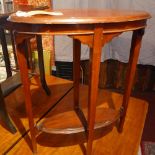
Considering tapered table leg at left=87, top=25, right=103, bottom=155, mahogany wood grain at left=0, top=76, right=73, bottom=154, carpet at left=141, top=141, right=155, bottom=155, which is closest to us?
tapered table leg at left=87, top=25, right=103, bottom=155

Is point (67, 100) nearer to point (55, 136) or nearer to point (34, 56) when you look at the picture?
point (55, 136)

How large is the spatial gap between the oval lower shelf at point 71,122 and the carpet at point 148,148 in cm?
70

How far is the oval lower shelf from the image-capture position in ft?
3.04

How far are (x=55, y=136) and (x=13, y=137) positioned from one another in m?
0.22

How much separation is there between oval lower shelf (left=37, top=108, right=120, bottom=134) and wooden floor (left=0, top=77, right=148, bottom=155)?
0.10 metres

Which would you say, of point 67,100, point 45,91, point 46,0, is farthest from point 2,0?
point 67,100

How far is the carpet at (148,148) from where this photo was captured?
1.55 meters

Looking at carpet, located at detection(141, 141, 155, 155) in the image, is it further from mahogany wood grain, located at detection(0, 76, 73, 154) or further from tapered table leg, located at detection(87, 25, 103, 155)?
tapered table leg, located at detection(87, 25, 103, 155)

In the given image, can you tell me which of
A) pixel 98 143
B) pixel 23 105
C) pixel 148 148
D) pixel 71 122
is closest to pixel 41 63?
pixel 23 105

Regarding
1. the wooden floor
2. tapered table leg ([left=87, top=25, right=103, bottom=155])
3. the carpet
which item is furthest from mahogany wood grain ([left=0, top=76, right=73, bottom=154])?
the carpet

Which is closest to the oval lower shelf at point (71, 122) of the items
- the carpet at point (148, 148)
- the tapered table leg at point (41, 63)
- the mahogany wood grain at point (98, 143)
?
the mahogany wood grain at point (98, 143)

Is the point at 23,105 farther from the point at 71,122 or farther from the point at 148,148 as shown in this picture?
the point at 148,148

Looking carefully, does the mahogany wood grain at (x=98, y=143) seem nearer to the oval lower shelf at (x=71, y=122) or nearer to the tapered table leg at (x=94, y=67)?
the oval lower shelf at (x=71, y=122)

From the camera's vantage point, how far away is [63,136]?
106 centimetres
